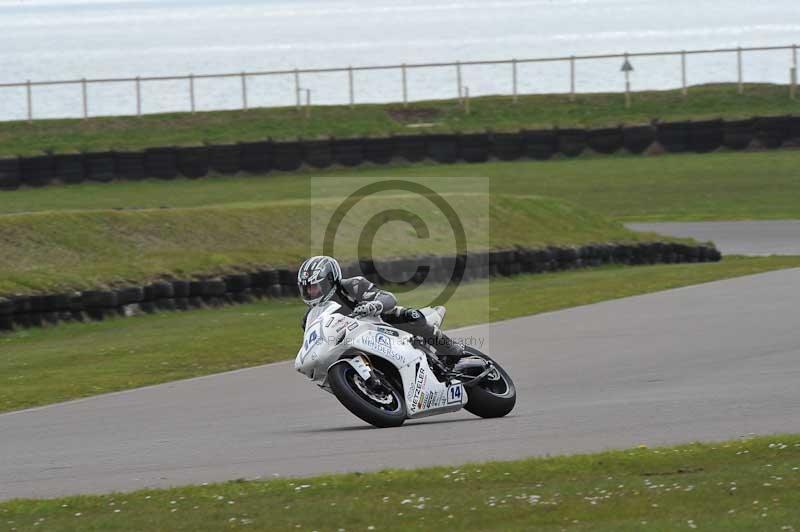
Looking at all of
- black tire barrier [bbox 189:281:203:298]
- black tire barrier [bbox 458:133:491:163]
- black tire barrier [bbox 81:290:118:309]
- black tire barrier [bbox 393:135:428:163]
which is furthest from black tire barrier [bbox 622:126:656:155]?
black tire barrier [bbox 81:290:118:309]

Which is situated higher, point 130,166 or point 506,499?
point 130,166

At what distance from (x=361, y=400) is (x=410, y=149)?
28.7 m

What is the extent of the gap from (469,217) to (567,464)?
17.1m

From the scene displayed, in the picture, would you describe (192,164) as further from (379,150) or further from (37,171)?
(379,150)

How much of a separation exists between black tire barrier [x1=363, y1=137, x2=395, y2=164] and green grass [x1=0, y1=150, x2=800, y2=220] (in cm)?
43

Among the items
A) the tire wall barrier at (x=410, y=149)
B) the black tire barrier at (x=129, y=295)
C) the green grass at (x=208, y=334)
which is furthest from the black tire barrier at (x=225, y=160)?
the black tire barrier at (x=129, y=295)

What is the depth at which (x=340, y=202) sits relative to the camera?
996 inches

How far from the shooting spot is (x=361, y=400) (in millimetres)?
9383

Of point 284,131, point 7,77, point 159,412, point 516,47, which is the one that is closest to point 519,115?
point 284,131

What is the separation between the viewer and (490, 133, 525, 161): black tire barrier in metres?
38.3

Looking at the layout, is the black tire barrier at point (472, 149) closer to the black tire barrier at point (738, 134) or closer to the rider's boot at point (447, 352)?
the black tire barrier at point (738, 134)

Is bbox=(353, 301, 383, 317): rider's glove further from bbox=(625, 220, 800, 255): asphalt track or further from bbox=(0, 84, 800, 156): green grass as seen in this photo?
bbox=(0, 84, 800, 156): green grass

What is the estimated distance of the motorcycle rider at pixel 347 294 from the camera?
9.63m

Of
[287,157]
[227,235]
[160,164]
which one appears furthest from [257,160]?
[227,235]
